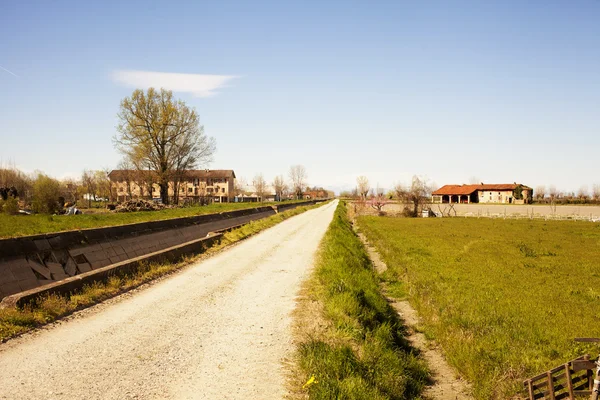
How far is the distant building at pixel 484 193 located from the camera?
116938 millimetres

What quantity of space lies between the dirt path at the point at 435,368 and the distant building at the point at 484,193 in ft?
358

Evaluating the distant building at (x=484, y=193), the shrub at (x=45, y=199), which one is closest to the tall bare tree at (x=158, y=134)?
the shrub at (x=45, y=199)

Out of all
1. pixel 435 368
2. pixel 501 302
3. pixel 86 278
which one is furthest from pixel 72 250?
pixel 501 302

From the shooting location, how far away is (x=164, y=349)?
734cm

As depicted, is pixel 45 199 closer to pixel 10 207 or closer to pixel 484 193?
pixel 10 207

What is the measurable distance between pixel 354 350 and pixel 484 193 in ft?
414

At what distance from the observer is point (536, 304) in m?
12.8

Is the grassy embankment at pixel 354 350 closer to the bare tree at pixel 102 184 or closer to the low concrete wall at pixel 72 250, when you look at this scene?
the low concrete wall at pixel 72 250

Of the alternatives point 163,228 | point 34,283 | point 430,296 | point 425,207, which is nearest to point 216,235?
point 163,228

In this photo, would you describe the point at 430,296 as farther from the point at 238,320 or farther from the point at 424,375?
the point at 238,320

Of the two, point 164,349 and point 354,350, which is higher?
point 164,349

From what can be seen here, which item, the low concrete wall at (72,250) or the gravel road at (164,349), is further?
the low concrete wall at (72,250)

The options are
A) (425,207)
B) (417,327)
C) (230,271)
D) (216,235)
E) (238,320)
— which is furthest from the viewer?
(425,207)

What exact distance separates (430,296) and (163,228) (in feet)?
52.7
